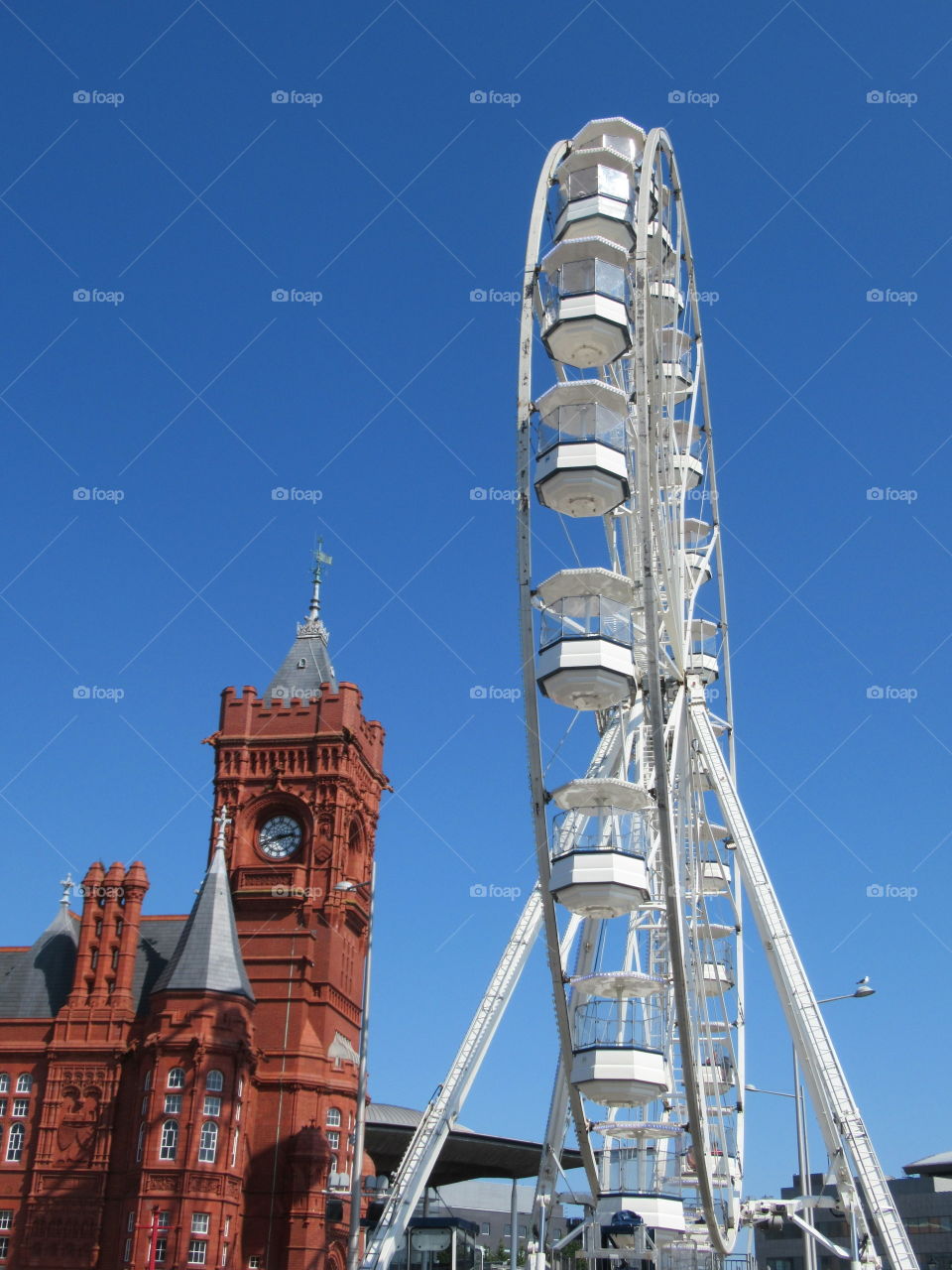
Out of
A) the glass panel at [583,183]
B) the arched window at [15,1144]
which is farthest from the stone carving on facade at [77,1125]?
the glass panel at [583,183]

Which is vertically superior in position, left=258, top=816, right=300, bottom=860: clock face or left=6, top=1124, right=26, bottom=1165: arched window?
left=258, top=816, right=300, bottom=860: clock face

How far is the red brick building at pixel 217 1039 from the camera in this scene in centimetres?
5431

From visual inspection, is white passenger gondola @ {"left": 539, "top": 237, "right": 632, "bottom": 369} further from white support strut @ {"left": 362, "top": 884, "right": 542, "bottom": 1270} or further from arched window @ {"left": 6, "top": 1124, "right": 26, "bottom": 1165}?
arched window @ {"left": 6, "top": 1124, "right": 26, "bottom": 1165}

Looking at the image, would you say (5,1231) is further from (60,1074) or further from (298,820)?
(298,820)

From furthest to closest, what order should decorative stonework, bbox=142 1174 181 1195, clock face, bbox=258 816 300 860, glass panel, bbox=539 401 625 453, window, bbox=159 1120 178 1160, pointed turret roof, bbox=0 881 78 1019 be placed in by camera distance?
clock face, bbox=258 816 300 860
pointed turret roof, bbox=0 881 78 1019
window, bbox=159 1120 178 1160
decorative stonework, bbox=142 1174 181 1195
glass panel, bbox=539 401 625 453

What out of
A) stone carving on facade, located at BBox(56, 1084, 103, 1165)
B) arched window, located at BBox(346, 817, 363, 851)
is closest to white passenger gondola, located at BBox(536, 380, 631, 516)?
arched window, located at BBox(346, 817, 363, 851)

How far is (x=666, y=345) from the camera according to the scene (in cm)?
5016

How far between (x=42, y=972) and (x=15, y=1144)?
797 centimetres

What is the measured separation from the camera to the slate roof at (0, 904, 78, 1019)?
60.8 meters

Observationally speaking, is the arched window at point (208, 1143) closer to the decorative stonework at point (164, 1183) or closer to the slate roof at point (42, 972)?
the decorative stonework at point (164, 1183)

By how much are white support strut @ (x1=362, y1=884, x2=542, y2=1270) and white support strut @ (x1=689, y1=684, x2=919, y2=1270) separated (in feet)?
23.8

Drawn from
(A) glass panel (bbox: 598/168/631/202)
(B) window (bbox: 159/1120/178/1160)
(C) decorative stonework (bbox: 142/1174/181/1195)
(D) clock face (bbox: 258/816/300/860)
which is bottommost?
(C) decorative stonework (bbox: 142/1174/181/1195)

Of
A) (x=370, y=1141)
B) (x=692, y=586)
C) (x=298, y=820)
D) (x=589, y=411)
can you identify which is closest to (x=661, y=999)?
(x=692, y=586)

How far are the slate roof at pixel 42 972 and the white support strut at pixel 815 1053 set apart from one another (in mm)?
34824
